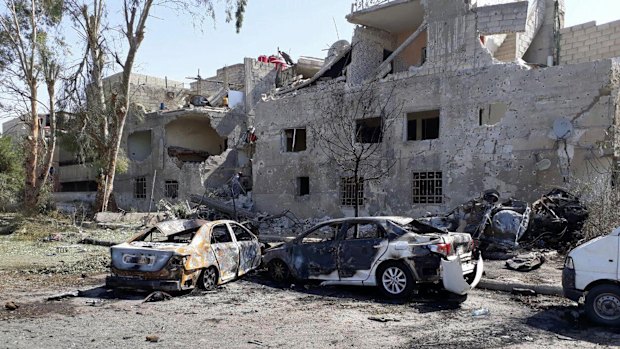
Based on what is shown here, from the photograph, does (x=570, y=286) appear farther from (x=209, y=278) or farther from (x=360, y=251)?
(x=209, y=278)

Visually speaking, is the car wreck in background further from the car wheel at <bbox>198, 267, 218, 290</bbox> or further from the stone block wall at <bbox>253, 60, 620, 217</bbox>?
the car wheel at <bbox>198, 267, 218, 290</bbox>

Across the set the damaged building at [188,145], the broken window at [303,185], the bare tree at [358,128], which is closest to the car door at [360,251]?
the bare tree at [358,128]

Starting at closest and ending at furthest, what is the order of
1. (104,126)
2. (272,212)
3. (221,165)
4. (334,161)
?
(334,161), (272,212), (104,126), (221,165)

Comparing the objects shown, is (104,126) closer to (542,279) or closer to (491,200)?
(491,200)

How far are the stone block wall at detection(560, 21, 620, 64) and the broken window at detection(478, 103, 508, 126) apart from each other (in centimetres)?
468

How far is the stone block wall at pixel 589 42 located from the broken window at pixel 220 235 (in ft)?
53.0

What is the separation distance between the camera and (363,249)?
8.83 meters

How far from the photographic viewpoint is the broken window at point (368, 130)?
20578mm

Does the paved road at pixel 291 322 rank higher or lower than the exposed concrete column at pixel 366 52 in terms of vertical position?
lower

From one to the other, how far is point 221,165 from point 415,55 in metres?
12.7

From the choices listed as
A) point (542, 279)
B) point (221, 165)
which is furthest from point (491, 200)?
point (221, 165)

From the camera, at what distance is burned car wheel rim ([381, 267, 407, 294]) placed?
330 inches

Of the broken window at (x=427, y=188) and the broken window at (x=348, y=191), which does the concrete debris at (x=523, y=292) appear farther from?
the broken window at (x=348, y=191)

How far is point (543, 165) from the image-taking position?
15.8 meters
